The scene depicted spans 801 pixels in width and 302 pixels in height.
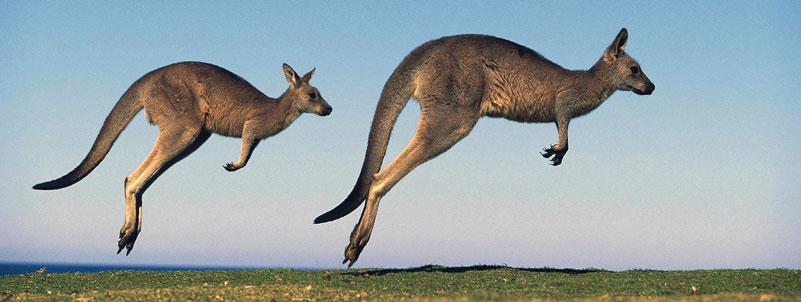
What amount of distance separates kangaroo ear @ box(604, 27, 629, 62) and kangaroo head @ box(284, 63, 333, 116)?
495 cm

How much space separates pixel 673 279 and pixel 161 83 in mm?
8418

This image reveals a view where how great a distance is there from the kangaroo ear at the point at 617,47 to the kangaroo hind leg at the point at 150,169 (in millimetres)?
6536

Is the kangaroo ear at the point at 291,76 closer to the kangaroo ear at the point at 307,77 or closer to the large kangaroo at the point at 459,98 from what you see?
the kangaroo ear at the point at 307,77

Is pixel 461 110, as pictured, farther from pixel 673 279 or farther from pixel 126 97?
pixel 126 97

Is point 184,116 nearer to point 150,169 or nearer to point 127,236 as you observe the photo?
point 150,169

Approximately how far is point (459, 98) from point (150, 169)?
200 inches

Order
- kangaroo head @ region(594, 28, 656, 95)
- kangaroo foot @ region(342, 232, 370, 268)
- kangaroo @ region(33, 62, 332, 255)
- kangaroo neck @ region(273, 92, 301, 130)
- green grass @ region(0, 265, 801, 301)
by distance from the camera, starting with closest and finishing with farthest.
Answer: green grass @ region(0, 265, 801, 301) < kangaroo foot @ region(342, 232, 370, 268) < kangaroo head @ region(594, 28, 656, 95) < kangaroo @ region(33, 62, 332, 255) < kangaroo neck @ region(273, 92, 301, 130)

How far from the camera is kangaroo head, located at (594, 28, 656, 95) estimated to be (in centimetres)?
1329

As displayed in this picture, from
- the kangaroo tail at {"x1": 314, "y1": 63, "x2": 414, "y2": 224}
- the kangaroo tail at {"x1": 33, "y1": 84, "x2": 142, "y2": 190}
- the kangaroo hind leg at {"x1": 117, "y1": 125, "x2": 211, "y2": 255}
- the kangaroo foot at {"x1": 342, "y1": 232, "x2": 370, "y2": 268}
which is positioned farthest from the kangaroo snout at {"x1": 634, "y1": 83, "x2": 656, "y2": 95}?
the kangaroo tail at {"x1": 33, "y1": 84, "x2": 142, "y2": 190}

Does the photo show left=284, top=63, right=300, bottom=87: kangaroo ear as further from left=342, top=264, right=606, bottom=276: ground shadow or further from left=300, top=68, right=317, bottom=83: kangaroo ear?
left=342, top=264, right=606, bottom=276: ground shadow

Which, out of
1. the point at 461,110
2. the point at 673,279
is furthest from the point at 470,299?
the point at 673,279

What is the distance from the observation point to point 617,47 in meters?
13.3

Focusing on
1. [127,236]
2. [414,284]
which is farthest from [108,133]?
[414,284]

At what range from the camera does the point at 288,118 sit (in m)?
14.8
